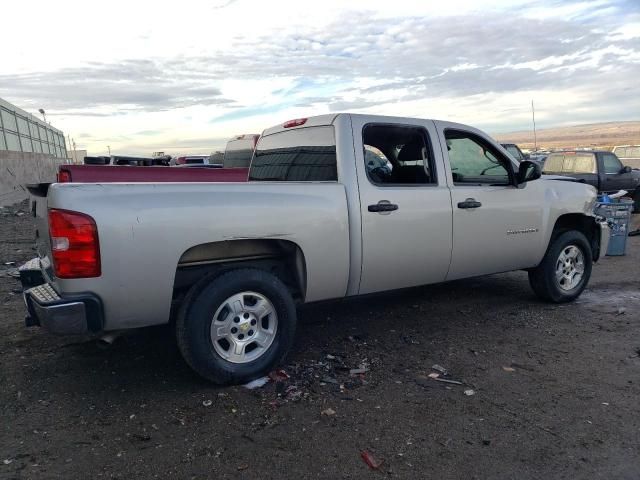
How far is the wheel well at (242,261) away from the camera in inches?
151

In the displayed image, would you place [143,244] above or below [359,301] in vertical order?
above

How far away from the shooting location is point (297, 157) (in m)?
4.92

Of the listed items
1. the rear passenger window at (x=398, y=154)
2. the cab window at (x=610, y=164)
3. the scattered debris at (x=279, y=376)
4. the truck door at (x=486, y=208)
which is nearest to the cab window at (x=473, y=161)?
the truck door at (x=486, y=208)

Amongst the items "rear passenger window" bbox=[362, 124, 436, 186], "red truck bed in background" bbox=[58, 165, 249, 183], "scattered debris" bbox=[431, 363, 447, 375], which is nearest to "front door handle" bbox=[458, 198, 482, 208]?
"rear passenger window" bbox=[362, 124, 436, 186]

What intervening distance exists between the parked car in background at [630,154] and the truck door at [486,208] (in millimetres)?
17145

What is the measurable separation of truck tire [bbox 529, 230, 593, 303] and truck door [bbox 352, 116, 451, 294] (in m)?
1.54

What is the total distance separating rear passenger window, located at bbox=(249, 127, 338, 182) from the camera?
4.55 m

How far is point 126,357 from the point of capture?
4508mm

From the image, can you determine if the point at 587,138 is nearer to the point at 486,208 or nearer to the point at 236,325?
the point at 486,208

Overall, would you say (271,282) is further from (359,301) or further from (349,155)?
(359,301)

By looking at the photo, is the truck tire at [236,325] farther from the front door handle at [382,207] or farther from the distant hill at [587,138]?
the distant hill at [587,138]

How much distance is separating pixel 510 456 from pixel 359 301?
10.6ft

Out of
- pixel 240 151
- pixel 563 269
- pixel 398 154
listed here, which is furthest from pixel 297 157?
pixel 240 151

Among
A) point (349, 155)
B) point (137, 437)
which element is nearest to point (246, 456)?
point (137, 437)
